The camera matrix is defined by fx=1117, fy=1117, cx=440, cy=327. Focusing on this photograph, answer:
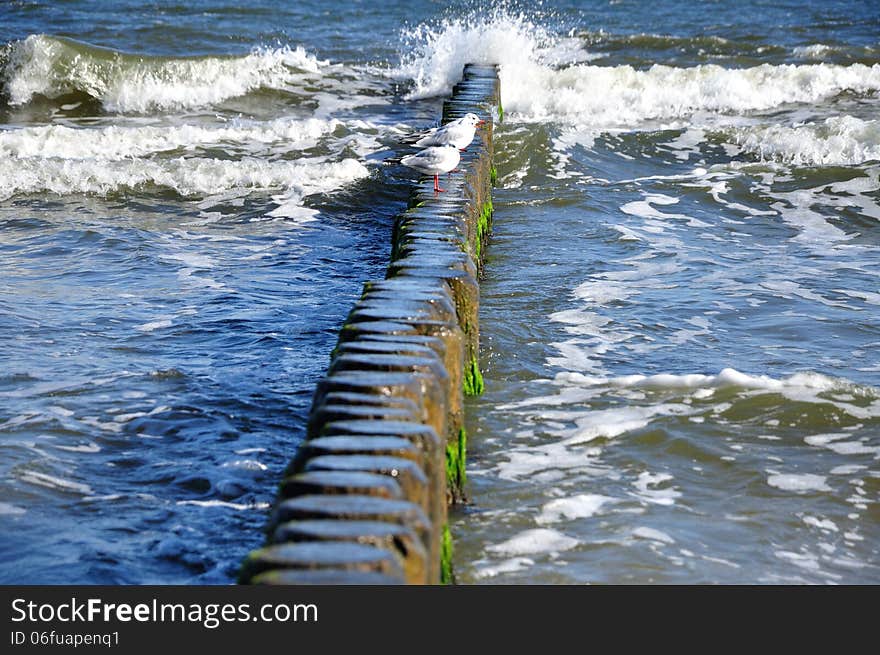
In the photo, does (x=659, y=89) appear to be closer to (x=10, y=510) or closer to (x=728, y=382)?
(x=728, y=382)

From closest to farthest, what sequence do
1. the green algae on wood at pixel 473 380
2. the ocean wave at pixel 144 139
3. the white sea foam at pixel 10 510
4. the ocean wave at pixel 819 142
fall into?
the white sea foam at pixel 10 510, the green algae on wood at pixel 473 380, the ocean wave at pixel 819 142, the ocean wave at pixel 144 139

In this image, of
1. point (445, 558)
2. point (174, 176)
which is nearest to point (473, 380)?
point (445, 558)

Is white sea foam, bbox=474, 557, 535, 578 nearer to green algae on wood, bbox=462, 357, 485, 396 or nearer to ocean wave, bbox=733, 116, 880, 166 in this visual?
green algae on wood, bbox=462, 357, 485, 396

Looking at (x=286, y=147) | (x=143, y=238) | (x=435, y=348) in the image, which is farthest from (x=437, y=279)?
(x=286, y=147)

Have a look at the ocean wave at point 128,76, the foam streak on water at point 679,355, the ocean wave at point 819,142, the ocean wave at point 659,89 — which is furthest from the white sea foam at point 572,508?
the ocean wave at point 128,76

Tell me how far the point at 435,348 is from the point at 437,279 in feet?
2.70

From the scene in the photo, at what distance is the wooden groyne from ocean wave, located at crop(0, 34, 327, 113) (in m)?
10.6

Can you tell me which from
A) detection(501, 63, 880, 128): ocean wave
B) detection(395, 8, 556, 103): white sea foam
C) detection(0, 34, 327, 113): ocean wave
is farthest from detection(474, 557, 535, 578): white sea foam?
detection(0, 34, 327, 113): ocean wave

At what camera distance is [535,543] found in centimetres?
386

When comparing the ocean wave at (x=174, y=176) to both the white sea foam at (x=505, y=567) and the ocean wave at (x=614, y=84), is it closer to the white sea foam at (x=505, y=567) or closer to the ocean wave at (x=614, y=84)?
the ocean wave at (x=614, y=84)

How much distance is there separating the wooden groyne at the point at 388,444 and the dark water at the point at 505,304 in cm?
63

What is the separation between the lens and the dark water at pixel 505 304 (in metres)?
4.06

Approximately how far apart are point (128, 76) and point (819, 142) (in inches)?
352
